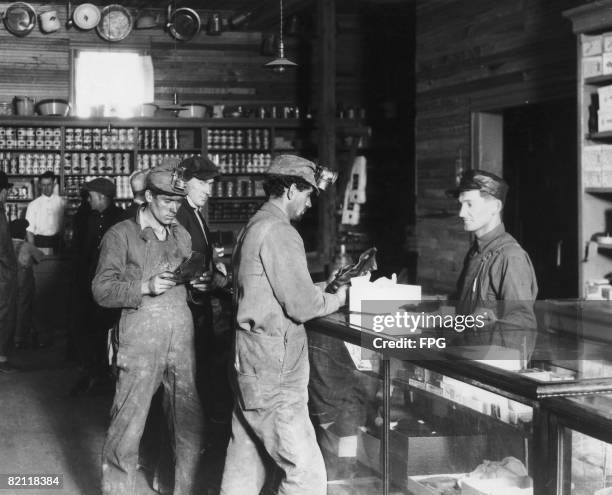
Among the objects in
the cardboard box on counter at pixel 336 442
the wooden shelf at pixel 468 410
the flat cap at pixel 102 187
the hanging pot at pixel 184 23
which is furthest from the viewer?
the hanging pot at pixel 184 23

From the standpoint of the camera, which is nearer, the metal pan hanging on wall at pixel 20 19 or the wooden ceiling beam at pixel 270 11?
the wooden ceiling beam at pixel 270 11

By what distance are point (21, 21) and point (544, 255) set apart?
7203 millimetres

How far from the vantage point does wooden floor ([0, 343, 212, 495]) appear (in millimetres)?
4812

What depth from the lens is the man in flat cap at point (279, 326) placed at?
3203mm

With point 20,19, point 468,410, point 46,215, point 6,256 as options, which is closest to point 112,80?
point 20,19

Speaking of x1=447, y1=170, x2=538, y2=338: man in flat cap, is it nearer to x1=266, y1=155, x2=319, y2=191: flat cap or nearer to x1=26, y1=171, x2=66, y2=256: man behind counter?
x1=266, y1=155, x2=319, y2=191: flat cap

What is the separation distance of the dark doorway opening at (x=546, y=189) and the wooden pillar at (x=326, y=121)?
2.47 metres

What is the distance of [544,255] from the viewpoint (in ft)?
25.9

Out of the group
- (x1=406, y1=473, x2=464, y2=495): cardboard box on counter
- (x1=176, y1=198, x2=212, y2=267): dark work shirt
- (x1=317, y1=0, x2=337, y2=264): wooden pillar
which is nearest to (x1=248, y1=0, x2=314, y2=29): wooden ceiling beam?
(x1=317, y1=0, x2=337, y2=264): wooden pillar

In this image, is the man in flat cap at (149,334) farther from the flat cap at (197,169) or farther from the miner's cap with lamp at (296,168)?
the flat cap at (197,169)

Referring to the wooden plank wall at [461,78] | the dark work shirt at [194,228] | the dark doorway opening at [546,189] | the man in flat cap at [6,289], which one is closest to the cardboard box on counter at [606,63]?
the wooden plank wall at [461,78]

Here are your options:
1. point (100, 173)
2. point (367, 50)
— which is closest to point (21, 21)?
point (100, 173)

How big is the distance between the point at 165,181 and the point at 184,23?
8.35 m

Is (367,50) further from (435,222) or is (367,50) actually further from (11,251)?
(11,251)
